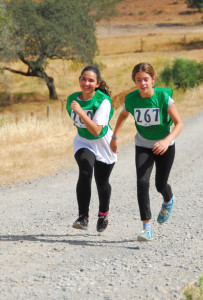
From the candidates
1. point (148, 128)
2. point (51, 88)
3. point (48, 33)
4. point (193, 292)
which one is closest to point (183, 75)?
point (48, 33)

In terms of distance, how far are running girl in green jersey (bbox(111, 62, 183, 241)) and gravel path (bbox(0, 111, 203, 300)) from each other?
48cm

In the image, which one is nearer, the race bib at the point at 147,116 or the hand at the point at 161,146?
the hand at the point at 161,146

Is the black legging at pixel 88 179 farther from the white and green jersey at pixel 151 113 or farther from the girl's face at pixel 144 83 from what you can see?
the girl's face at pixel 144 83

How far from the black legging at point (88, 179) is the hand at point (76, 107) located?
490 mm

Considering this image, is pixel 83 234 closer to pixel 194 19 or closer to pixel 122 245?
pixel 122 245

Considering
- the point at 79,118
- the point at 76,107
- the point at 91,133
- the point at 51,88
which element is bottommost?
the point at 51,88

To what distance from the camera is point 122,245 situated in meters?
4.75

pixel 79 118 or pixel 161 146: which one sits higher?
pixel 79 118

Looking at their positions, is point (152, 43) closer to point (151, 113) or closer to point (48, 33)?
point (48, 33)

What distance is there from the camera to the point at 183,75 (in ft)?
79.4

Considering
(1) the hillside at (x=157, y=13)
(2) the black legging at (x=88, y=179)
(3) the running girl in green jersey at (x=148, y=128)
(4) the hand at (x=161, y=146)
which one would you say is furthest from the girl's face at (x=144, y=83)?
(1) the hillside at (x=157, y=13)

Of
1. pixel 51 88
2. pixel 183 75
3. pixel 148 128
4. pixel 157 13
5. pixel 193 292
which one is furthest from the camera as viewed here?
pixel 157 13

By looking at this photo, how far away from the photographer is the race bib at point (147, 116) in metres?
4.51

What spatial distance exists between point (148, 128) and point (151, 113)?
0.18 m
